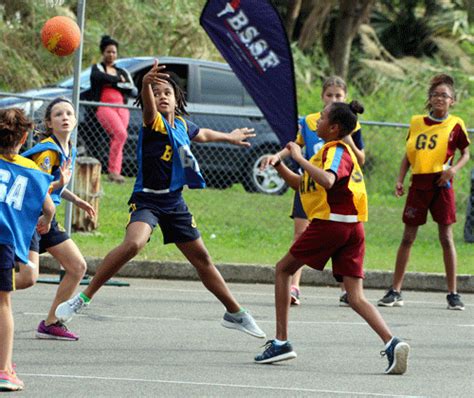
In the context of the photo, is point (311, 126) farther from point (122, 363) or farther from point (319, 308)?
point (122, 363)

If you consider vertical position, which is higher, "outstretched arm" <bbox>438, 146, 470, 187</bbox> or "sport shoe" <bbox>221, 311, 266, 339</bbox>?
"outstretched arm" <bbox>438, 146, 470, 187</bbox>

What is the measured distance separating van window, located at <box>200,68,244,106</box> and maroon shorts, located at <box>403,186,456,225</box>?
22.2ft

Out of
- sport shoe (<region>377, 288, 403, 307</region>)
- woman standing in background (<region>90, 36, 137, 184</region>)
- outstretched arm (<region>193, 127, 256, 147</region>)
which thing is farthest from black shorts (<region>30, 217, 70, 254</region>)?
woman standing in background (<region>90, 36, 137, 184</region>)

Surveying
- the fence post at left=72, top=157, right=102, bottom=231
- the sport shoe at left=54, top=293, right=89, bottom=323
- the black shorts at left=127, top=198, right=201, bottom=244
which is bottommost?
the fence post at left=72, top=157, right=102, bottom=231

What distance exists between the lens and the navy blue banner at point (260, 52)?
35.1 feet

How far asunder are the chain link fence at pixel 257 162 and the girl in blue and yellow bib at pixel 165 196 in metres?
5.92

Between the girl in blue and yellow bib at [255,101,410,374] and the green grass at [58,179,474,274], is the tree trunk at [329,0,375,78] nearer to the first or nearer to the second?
the green grass at [58,179,474,274]

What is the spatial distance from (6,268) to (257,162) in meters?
9.43

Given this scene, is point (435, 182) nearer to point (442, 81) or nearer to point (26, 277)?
point (442, 81)

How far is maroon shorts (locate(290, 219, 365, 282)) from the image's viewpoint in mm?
8148

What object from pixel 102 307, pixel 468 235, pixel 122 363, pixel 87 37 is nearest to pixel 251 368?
pixel 122 363

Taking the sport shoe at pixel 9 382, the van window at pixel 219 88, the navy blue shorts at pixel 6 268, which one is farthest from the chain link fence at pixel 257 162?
the sport shoe at pixel 9 382

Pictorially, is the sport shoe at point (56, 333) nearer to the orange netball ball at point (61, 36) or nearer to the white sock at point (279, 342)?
the white sock at point (279, 342)

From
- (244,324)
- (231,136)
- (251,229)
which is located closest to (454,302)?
(244,324)
